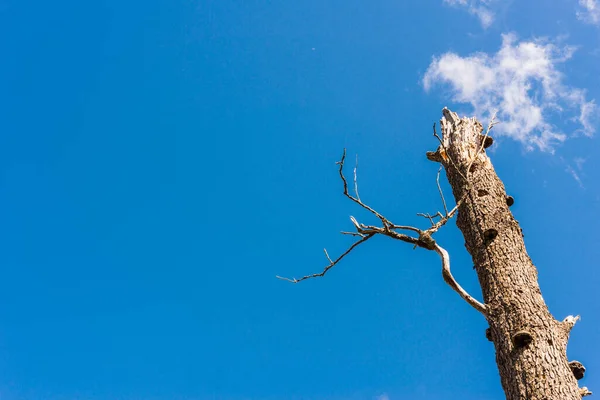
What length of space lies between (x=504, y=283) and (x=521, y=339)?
0.47 metres

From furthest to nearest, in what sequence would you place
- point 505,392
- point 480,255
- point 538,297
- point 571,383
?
1. point 480,255
2. point 538,297
3. point 505,392
4. point 571,383

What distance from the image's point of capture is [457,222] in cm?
433

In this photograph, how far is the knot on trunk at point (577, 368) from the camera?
329 cm

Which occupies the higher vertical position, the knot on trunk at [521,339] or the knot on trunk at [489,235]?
the knot on trunk at [489,235]

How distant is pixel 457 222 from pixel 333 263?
4.11 ft

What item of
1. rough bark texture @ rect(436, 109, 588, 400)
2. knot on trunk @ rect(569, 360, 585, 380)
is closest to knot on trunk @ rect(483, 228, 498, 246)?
rough bark texture @ rect(436, 109, 588, 400)

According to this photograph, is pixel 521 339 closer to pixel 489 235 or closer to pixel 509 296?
pixel 509 296

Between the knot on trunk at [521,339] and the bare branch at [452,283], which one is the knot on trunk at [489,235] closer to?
the bare branch at [452,283]

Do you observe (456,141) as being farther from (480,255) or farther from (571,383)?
(571,383)

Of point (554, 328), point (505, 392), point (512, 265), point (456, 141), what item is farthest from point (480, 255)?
point (456, 141)

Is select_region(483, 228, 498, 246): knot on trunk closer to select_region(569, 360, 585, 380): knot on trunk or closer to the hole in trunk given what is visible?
the hole in trunk

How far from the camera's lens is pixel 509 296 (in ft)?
11.3

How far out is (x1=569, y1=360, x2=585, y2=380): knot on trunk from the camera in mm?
3293

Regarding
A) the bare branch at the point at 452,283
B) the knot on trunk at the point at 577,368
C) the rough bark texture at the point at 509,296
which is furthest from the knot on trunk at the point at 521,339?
the knot on trunk at the point at 577,368
